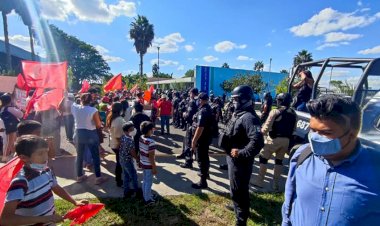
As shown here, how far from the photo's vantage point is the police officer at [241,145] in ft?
11.0

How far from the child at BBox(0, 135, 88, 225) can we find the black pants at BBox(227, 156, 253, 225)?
2147 millimetres

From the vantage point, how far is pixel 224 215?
4113 mm

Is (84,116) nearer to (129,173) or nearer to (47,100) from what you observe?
(47,100)

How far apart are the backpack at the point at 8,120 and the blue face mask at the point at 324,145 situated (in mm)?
6571

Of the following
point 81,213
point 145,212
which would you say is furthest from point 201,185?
point 81,213

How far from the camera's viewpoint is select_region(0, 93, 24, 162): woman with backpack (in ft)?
19.1

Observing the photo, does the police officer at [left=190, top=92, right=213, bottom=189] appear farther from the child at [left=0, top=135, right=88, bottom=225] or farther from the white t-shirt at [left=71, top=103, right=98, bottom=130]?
the child at [left=0, top=135, right=88, bottom=225]

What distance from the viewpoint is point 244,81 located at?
112 feet

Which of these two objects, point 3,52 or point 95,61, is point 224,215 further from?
point 95,61

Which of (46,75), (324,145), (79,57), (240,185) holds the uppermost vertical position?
(79,57)

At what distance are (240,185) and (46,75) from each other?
4451mm

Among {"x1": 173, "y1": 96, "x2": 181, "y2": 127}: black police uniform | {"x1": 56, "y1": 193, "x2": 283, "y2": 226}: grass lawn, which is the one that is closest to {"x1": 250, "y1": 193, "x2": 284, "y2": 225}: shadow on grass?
{"x1": 56, "y1": 193, "x2": 283, "y2": 226}: grass lawn

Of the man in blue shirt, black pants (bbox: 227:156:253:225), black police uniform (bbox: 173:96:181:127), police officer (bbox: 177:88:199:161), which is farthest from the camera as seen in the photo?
black police uniform (bbox: 173:96:181:127)

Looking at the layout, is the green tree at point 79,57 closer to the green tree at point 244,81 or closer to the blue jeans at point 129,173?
the green tree at point 244,81
